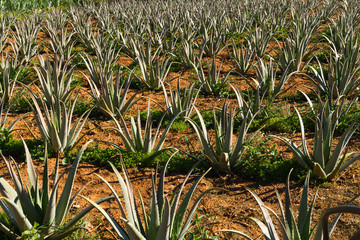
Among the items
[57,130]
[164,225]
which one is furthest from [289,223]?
[57,130]

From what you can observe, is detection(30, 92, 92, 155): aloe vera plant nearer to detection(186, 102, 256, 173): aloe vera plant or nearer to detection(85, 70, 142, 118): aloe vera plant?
detection(85, 70, 142, 118): aloe vera plant

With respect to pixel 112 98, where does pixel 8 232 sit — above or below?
below

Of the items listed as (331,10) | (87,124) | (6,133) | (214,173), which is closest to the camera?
(214,173)

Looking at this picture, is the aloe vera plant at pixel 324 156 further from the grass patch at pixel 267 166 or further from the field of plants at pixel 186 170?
the grass patch at pixel 267 166

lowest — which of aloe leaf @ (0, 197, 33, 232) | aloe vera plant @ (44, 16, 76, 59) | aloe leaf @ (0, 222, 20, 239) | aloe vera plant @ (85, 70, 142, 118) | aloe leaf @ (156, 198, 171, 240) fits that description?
aloe leaf @ (0, 222, 20, 239)

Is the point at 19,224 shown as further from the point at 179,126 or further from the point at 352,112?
the point at 352,112

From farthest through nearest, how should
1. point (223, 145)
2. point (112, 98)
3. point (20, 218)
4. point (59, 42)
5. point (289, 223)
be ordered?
1. point (59, 42)
2. point (112, 98)
3. point (223, 145)
4. point (20, 218)
5. point (289, 223)

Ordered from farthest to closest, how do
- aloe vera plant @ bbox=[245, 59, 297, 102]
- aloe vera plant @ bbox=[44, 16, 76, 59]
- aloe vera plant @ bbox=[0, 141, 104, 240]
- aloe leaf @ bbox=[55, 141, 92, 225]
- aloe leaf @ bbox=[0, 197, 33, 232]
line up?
1. aloe vera plant @ bbox=[44, 16, 76, 59]
2. aloe vera plant @ bbox=[245, 59, 297, 102]
3. aloe leaf @ bbox=[55, 141, 92, 225]
4. aloe vera plant @ bbox=[0, 141, 104, 240]
5. aloe leaf @ bbox=[0, 197, 33, 232]

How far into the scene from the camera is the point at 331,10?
9250 millimetres

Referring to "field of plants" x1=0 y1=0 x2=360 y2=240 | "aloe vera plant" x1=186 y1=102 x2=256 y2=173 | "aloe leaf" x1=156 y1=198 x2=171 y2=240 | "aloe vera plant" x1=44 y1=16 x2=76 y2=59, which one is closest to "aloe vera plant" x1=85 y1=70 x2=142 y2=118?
"field of plants" x1=0 y1=0 x2=360 y2=240

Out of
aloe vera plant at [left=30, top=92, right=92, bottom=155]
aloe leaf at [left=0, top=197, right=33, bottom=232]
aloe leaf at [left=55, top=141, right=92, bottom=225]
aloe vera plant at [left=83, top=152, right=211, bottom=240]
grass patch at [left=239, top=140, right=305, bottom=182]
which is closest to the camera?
aloe vera plant at [left=83, top=152, right=211, bottom=240]

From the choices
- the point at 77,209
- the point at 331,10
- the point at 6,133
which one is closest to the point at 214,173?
the point at 77,209

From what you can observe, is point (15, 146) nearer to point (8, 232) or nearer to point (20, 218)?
point (8, 232)

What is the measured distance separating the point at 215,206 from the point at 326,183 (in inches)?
38.1
